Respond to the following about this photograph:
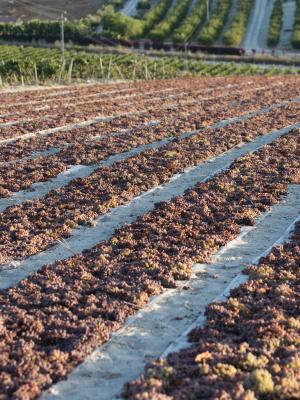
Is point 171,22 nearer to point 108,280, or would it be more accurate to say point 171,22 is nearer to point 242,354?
point 108,280

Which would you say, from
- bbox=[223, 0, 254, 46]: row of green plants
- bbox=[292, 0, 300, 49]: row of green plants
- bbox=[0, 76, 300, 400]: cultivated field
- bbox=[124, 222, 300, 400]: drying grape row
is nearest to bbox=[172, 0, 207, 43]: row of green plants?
bbox=[223, 0, 254, 46]: row of green plants

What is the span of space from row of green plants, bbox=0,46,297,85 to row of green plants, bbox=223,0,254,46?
20467 millimetres

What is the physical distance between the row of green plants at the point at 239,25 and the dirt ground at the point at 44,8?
30312 millimetres

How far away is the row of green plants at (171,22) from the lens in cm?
10300

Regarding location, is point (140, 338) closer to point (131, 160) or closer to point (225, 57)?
point (131, 160)

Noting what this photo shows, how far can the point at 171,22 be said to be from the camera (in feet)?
364

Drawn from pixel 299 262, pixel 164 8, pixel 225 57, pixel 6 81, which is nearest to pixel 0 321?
pixel 299 262

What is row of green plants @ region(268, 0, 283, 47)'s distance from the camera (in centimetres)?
9862

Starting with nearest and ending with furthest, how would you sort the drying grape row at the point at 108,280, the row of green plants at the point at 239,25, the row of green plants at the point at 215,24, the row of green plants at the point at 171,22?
the drying grape row at the point at 108,280
the row of green plants at the point at 239,25
the row of green plants at the point at 215,24
the row of green plants at the point at 171,22

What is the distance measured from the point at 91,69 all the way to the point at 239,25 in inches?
1871

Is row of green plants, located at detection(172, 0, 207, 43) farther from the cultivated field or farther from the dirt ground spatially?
the cultivated field

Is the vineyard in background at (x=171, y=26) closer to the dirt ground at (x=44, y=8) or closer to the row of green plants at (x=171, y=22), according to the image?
the row of green plants at (x=171, y=22)

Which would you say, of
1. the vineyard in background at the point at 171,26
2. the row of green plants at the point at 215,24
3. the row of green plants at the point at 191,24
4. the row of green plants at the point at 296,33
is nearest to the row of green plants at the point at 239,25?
the vineyard in background at the point at 171,26

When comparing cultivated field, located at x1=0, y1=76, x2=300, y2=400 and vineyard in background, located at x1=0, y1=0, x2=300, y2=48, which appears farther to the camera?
vineyard in background, located at x1=0, y1=0, x2=300, y2=48
